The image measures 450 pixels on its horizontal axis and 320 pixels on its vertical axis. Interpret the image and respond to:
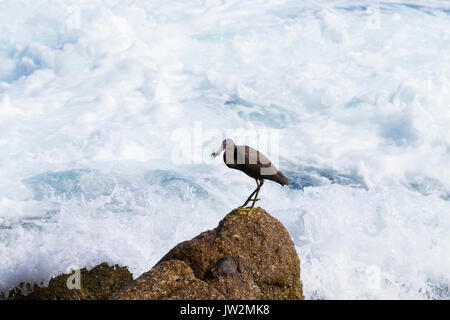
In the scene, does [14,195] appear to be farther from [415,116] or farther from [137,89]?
[415,116]

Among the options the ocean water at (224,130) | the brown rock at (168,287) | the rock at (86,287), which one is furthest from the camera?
the ocean water at (224,130)

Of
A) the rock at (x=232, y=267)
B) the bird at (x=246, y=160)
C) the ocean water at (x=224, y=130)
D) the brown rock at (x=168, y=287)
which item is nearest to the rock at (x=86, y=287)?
the ocean water at (x=224, y=130)

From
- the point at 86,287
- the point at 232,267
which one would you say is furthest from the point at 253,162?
the point at 86,287

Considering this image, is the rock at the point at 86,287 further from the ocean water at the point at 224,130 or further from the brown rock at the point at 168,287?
the brown rock at the point at 168,287

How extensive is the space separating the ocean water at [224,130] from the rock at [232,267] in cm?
234

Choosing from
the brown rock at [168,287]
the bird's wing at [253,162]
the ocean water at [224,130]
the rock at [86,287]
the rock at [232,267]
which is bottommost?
the ocean water at [224,130]

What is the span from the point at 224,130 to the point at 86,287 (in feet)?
26.2

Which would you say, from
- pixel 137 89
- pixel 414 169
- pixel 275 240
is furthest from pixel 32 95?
pixel 275 240

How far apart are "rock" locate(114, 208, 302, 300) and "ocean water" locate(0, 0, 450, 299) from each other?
92.2 inches

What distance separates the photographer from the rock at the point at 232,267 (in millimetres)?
3312

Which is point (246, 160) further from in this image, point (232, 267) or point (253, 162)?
point (232, 267)

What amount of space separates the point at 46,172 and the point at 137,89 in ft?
16.6

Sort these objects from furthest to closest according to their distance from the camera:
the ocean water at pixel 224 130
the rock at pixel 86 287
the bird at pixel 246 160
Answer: the ocean water at pixel 224 130 → the rock at pixel 86 287 → the bird at pixel 246 160

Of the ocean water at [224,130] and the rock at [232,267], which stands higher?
the rock at [232,267]
